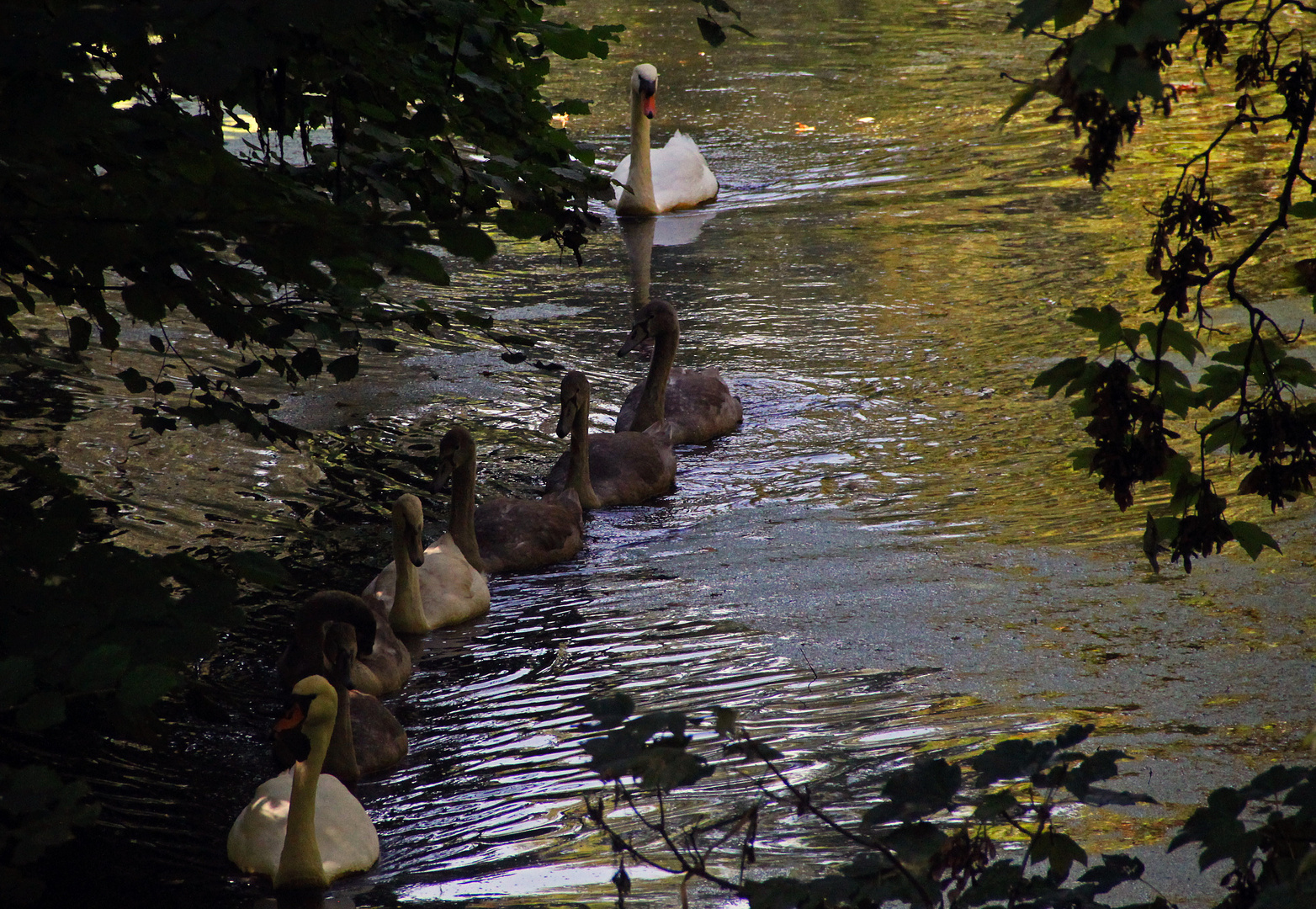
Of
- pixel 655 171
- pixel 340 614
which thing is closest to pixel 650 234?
pixel 655 171

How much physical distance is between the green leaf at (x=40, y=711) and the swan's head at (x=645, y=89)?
1267 cm

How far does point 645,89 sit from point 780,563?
867 centimetres

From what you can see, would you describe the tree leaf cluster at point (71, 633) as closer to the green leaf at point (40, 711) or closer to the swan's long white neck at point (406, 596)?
the green leaf at point (40, 711)

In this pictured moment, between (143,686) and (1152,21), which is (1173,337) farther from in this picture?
(143,686)

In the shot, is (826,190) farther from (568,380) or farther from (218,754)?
(218,754)

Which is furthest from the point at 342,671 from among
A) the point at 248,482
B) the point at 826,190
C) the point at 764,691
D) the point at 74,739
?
the point at 826,190

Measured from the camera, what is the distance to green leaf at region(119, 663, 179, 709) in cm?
246

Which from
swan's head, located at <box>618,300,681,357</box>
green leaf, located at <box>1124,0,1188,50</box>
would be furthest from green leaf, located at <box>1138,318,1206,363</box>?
swan's head, located at <box>618,300,681,357</box>

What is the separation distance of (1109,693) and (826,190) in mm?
9985

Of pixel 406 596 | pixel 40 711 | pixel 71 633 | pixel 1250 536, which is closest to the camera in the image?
pixel 40 711

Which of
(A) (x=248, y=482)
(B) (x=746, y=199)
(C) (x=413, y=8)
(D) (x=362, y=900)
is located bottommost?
(D) (x=362, y=900)

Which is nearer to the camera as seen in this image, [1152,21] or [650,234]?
[1152,21]

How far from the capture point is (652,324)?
9.56 meters

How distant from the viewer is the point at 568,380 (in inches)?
320
